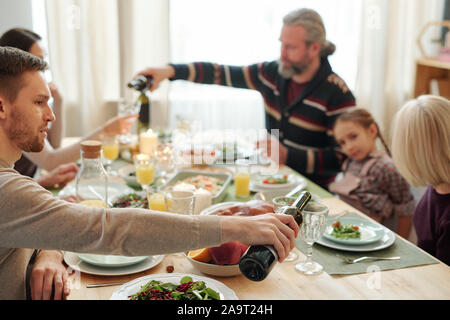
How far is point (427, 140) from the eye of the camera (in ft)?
5.11

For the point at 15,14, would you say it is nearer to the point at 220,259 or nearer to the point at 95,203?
the point at 95,203

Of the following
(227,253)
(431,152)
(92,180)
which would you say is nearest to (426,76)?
(431,152)

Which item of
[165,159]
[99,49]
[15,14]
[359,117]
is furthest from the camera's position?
[99,49]

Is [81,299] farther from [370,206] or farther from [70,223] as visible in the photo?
[370,206]

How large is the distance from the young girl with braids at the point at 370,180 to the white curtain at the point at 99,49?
5.78 ft

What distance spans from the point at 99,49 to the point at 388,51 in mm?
2309

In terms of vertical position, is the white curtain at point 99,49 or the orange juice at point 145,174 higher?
the white curtain at point 99,49

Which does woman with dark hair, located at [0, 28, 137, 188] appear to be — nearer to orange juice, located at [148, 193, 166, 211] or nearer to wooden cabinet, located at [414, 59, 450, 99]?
orange juice, located at [148, 193, 166, 211]

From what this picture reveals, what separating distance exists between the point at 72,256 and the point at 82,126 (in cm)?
240

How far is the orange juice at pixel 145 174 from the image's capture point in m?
1.94

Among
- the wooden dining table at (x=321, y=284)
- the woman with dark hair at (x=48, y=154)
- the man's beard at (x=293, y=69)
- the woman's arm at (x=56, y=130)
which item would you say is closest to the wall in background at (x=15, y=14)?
the woman's arm at (x=56, y=130)

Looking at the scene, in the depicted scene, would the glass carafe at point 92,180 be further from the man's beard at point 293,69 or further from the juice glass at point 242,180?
the man's beard at point 293,69

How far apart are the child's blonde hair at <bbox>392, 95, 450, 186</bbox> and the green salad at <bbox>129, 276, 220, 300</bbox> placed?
0.83 metres

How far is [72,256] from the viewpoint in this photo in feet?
4.45
